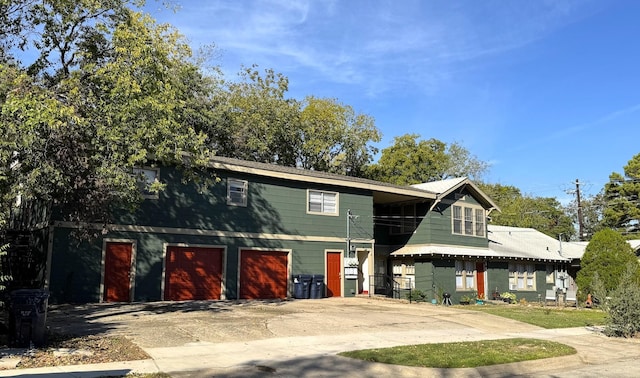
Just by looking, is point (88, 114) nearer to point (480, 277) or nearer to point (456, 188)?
point (456, 188)

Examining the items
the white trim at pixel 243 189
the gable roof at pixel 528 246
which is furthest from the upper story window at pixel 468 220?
the white trim at pixel 243 189

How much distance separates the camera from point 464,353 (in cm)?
1142

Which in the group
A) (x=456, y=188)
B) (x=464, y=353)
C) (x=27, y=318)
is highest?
(x=456, y=188)

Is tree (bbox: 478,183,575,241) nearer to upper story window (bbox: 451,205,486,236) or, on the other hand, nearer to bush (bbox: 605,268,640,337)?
upper story window (bbox: 451,205,486,236)

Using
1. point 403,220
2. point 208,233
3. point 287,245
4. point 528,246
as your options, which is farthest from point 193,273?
point 528,246

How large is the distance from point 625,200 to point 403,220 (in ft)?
122

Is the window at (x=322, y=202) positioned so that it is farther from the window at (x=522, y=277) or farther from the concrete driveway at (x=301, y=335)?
the window at (x=522, y=277)

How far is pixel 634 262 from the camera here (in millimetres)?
27828

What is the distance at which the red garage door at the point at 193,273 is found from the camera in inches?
819

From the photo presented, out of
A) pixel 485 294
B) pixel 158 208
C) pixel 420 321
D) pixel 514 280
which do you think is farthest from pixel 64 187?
pixel 514 280

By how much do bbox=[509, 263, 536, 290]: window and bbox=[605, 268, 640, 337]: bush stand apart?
1646 cm

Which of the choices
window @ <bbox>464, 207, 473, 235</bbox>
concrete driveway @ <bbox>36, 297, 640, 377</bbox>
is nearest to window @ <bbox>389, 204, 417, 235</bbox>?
window @ <bbox>464, 207, 473, 235</bbox>

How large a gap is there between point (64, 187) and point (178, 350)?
551 centimetres

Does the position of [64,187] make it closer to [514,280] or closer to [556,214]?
[514,280]
